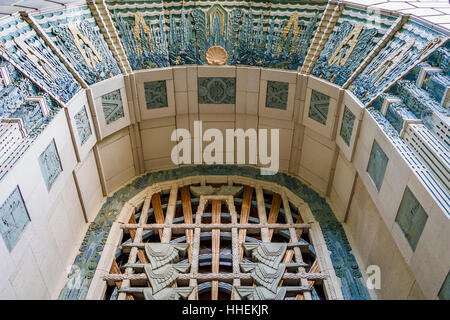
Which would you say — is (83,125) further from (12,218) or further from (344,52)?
(344,52)

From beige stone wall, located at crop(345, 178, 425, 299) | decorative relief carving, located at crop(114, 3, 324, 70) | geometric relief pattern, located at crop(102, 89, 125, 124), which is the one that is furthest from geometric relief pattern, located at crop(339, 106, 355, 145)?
geometric relief pattern, located at crop(102, 89, 125, 124)

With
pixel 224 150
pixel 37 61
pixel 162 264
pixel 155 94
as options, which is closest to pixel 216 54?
pixel 155 94

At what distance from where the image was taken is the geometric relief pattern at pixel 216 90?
26.2ft

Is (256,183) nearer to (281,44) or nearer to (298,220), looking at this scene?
(298,220)

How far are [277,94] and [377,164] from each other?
2.82 metres

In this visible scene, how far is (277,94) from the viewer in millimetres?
7883

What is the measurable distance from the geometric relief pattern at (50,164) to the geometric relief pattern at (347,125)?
4.99 metres

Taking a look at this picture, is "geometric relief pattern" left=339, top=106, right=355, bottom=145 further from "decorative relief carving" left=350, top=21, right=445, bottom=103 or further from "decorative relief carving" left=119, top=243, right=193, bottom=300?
"decorative relief carving" left=119, top=243, right=193, bottom=300

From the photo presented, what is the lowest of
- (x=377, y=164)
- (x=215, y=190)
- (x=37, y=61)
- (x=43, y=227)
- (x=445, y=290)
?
(x=215, y=190)

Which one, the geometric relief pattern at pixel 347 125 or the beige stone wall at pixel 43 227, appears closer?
the beige stone wall at pixel 43 227

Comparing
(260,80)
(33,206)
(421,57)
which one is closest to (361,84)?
(421,57)

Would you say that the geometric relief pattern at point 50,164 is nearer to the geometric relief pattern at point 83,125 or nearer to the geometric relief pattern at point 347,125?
the geometric relief pattern at point 83,125

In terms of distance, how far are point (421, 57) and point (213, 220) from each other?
15.2 ft

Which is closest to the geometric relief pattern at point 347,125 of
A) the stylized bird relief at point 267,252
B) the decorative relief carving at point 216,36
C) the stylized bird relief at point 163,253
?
the decorative relief carving at point 216,36
